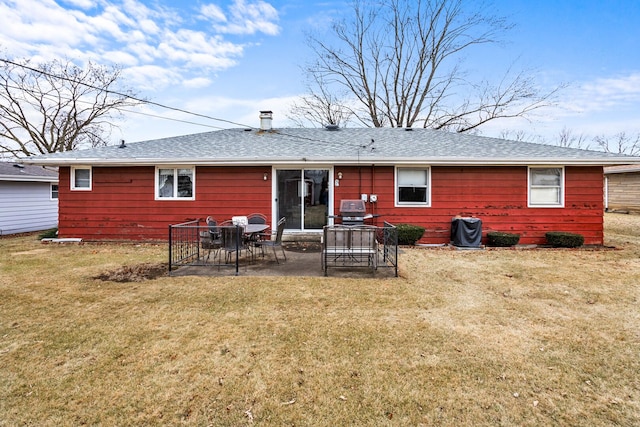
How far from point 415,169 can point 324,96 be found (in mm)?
15190

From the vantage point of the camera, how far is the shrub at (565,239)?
29.0 feet

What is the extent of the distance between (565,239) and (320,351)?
8.92 meters

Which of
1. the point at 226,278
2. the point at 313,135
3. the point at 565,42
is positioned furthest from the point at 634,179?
the point at 226,278

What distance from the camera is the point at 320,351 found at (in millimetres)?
3131

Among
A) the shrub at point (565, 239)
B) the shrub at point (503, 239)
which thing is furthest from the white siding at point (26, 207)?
the shrub at point (565, 239)

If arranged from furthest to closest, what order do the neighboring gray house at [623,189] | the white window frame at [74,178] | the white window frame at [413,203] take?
the neighboring gray house at [623,189] < the white window frame at [74,178] < the white window frame at [413,203]

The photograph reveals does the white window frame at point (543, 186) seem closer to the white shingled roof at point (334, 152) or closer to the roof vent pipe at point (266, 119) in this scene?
the white shingled roof at point (334, 152)

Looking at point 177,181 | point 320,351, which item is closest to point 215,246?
point 177,181

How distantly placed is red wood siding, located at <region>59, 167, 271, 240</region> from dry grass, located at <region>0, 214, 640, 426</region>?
13.9 ft

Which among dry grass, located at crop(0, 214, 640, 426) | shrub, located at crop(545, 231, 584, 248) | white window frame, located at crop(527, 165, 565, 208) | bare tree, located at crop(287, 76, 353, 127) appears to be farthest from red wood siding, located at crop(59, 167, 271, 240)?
bare tree, located at crop(287, 76, 353, 127)

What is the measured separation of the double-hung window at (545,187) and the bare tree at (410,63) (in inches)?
516

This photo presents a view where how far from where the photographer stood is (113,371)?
2.77 meters

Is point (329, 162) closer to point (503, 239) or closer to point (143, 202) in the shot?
point (503, 239)

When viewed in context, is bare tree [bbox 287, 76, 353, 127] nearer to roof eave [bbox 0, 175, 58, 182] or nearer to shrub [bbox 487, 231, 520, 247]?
roof eave [bbox 0, 175, 58, 182]
